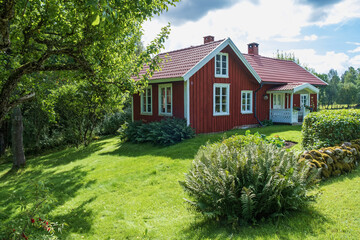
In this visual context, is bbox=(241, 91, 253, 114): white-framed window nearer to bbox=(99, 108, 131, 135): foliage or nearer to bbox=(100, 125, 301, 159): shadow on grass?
bbox=(100, 125, 301, 159): shadow on grass

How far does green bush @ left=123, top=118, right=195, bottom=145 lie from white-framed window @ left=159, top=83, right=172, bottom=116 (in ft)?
5.24

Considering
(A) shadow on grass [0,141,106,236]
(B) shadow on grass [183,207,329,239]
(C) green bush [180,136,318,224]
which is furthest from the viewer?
(A) shadow on grass [0,141,106,236]

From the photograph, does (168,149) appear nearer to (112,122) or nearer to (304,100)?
(112,122)

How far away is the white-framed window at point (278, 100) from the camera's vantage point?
2018 centimetres

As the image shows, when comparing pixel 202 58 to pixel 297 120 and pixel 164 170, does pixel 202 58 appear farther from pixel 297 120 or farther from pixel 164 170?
pixel 297 120

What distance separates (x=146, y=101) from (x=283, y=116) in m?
9.54

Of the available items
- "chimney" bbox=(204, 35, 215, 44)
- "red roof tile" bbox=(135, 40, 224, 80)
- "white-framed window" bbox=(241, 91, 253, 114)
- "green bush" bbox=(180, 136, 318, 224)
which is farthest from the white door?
"green bush" bbox=(180, 136, 318, 224)

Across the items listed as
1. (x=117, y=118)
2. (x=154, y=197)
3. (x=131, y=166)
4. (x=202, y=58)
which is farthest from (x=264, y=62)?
(x=154, y=197)

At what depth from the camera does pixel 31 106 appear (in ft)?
55.1

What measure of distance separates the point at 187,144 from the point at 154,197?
5485 millimetres

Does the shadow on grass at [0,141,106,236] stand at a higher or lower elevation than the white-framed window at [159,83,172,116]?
lower

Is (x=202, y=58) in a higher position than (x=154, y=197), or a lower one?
higher

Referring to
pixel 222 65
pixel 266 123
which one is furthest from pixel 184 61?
pixel 266 123

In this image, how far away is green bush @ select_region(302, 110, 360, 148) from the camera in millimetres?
8125
